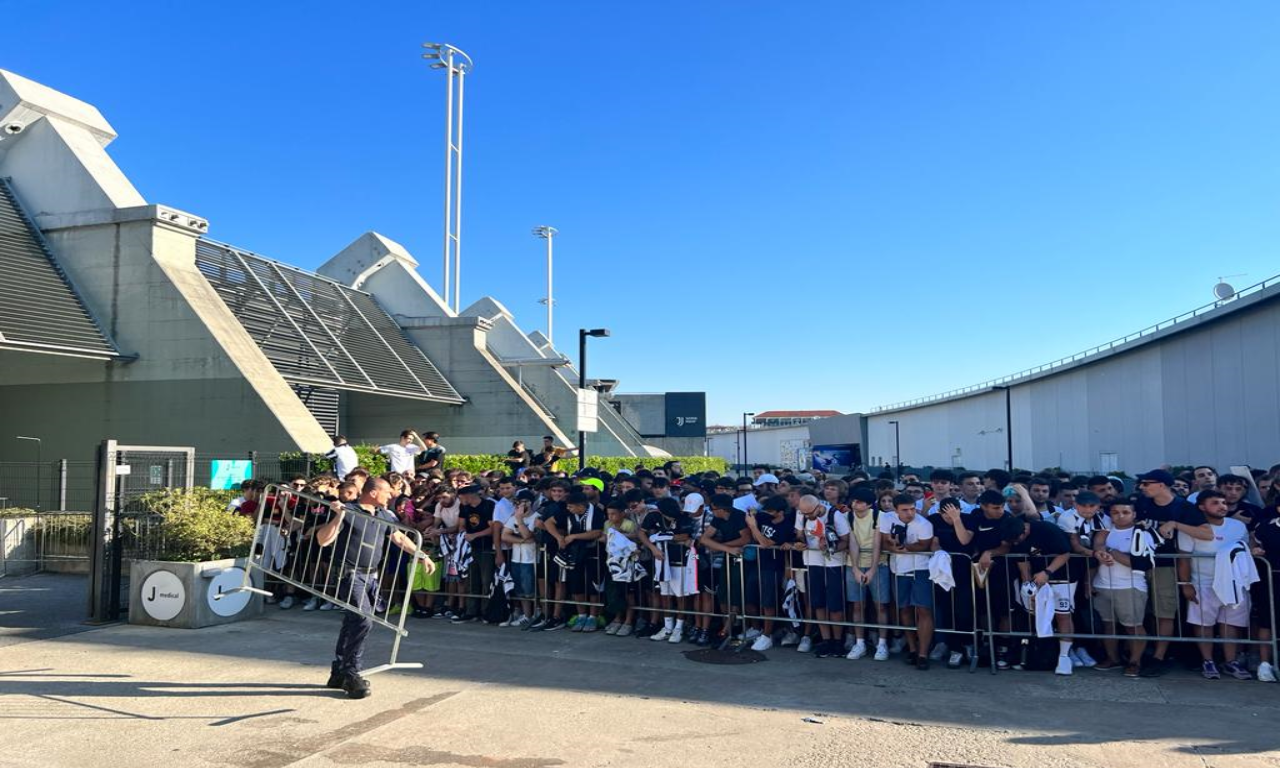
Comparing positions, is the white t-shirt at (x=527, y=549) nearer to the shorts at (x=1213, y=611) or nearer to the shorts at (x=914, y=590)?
the shorts at (x=914, y=590)

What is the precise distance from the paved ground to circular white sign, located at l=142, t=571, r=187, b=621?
0.72 meters

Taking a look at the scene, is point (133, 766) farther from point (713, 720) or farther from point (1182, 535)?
point (1182, 535)

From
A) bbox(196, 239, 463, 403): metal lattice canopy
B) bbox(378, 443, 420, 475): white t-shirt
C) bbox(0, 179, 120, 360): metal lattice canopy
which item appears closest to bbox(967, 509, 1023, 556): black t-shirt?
bbox(378, 443, 420, 475): white t-shirt

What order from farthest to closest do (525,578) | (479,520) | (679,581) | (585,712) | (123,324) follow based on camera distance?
(123,324) < (479,520) < (525,578) < (679,581) < (585,712)

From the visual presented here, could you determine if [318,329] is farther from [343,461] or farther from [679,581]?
[679,581]

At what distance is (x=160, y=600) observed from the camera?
8.66 meters

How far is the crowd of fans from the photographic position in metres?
7.07

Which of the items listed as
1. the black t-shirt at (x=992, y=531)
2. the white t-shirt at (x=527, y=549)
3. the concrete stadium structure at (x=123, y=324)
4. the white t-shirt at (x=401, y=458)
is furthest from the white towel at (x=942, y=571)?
the concrete stadium structure at (x=123, y=324)

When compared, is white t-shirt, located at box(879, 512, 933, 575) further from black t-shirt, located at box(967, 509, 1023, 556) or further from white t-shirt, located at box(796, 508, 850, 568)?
white t-shirt, located at box(796, 508, 850, 568)

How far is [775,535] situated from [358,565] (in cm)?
408

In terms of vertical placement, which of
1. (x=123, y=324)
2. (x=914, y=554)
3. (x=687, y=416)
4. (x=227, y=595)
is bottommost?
(x=227, y=595)

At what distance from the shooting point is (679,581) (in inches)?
335

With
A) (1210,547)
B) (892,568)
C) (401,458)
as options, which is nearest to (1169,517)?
(1210,547)

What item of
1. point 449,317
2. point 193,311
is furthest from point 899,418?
point 193,311
